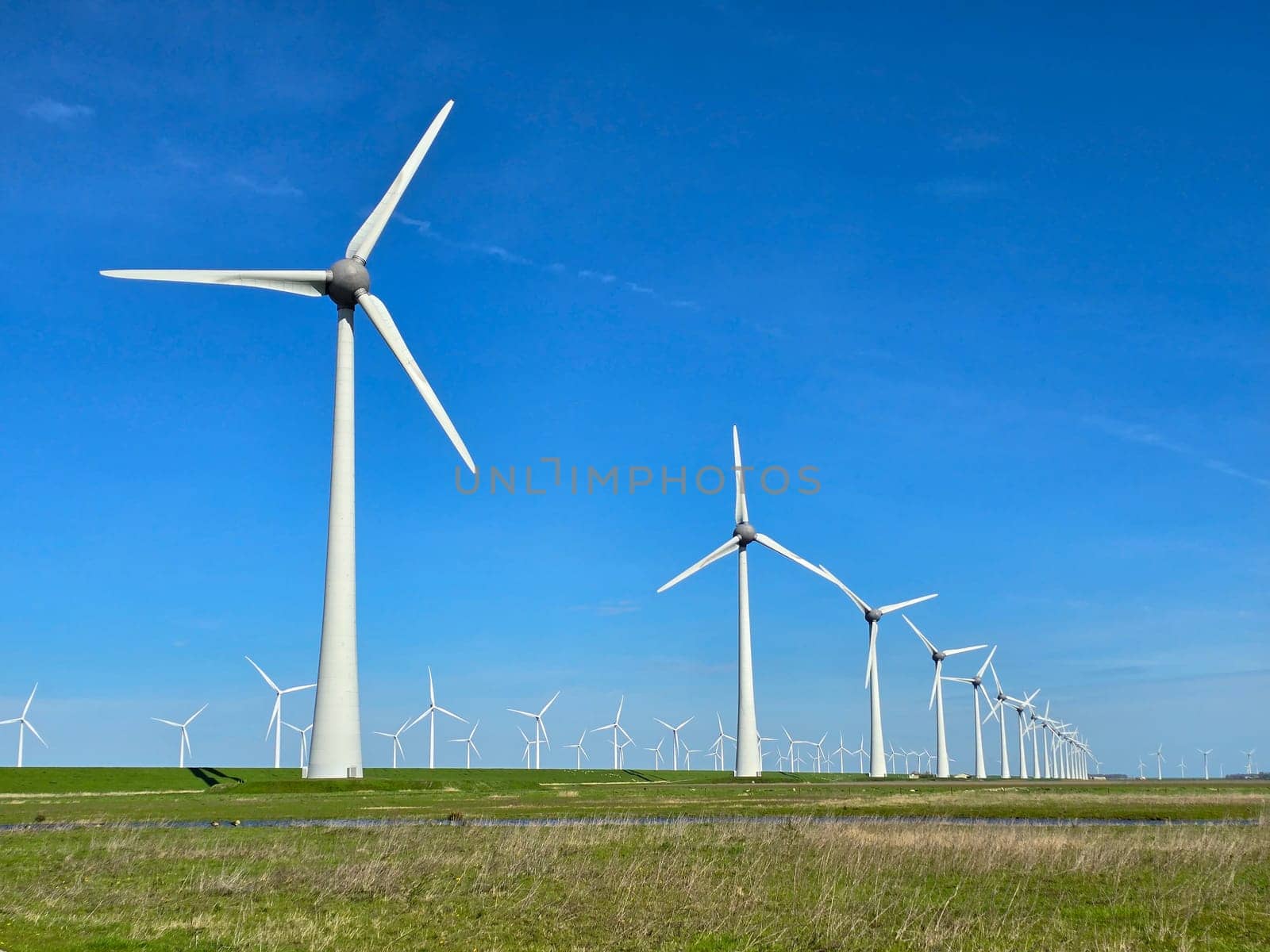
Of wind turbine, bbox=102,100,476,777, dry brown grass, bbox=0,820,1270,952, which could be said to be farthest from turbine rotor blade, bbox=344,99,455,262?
dry brown grass, bbox=0,820,1270,952

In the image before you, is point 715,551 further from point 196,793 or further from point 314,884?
point 314,884

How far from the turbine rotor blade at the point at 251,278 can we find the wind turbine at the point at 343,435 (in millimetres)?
55

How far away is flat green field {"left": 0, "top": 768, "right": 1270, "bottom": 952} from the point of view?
67.7ft

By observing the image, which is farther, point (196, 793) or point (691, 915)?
point (196, 793)

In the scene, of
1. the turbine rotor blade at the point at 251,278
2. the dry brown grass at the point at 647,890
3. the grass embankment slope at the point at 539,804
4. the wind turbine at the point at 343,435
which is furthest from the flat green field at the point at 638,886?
the turbine rotor blade at the point at 251,278

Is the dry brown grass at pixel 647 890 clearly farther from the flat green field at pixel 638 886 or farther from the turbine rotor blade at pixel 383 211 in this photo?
the turbine rotor blade at pixel 383 211

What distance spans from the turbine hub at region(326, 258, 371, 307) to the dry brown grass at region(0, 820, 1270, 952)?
163 feet

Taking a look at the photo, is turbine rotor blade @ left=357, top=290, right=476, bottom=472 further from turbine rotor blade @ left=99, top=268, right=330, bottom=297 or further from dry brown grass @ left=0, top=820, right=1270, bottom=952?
dry brown grass @ left=0, top=820, right=1270, bottom=952

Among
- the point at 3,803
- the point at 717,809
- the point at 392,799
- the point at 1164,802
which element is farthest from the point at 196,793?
the point at 1164,802

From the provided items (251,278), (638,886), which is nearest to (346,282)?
(251,278)

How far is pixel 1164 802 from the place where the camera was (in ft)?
213

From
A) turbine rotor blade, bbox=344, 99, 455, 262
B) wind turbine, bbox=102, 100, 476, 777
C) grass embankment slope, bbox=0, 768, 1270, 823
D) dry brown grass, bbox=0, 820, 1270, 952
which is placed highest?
turbine rotor blade, bbox=344, 99, 455, 262

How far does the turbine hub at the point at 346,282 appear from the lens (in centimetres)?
8200

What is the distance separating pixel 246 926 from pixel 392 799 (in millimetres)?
45926
